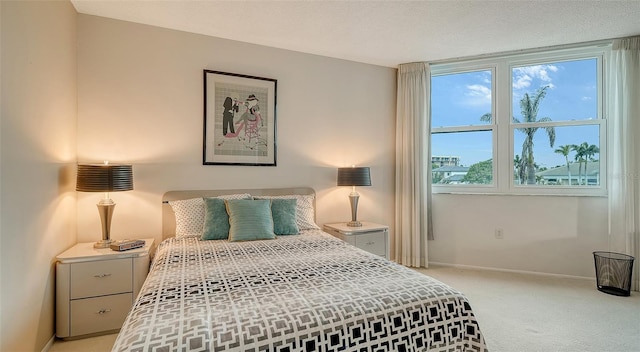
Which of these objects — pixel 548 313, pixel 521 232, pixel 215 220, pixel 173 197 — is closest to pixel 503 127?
pixel 521 232

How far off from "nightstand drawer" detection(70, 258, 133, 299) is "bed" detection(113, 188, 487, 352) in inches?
15.5

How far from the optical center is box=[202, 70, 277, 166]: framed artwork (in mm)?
3023

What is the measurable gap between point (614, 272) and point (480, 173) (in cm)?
154

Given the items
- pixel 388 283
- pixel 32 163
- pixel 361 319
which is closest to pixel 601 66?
pixel 388 283

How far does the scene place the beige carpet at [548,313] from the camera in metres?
2.08

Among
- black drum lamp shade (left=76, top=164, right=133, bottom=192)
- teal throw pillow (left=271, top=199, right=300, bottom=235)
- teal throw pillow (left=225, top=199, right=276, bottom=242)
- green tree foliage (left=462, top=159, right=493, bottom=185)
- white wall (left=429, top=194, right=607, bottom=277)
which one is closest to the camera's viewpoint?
black drum lamp shade (left=76, top=164, right=133, bottom=192)

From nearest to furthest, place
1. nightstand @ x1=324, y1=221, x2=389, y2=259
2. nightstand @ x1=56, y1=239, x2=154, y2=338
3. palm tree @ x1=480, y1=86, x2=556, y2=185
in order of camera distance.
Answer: nightstand @ x1=56, y1=239, x2=154, y2=338
nightstand @ x1=324, y1=221, x2=389, y2=259
palm tree @ x1=480, y1=86, x2=556, y2=185

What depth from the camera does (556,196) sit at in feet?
11.2

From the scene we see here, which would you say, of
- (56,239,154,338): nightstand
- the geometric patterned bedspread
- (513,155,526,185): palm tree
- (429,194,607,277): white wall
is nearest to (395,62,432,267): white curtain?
(429,194,607,277): white wall

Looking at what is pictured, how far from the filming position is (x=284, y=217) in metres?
2.83

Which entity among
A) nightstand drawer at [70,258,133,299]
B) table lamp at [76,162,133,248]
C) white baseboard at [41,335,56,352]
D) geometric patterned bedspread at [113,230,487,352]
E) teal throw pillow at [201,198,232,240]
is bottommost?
white baseboard at [41,335,56,352]

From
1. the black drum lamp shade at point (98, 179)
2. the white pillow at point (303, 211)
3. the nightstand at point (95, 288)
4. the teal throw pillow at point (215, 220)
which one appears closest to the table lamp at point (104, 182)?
the black drum lamp shade at point (98, 179)

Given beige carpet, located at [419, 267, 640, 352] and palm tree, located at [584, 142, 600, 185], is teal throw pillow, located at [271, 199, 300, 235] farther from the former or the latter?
palm tree, located at [584, 142, 600, 185]

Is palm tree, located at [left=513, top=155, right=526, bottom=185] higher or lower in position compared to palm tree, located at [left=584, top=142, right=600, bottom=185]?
lower
